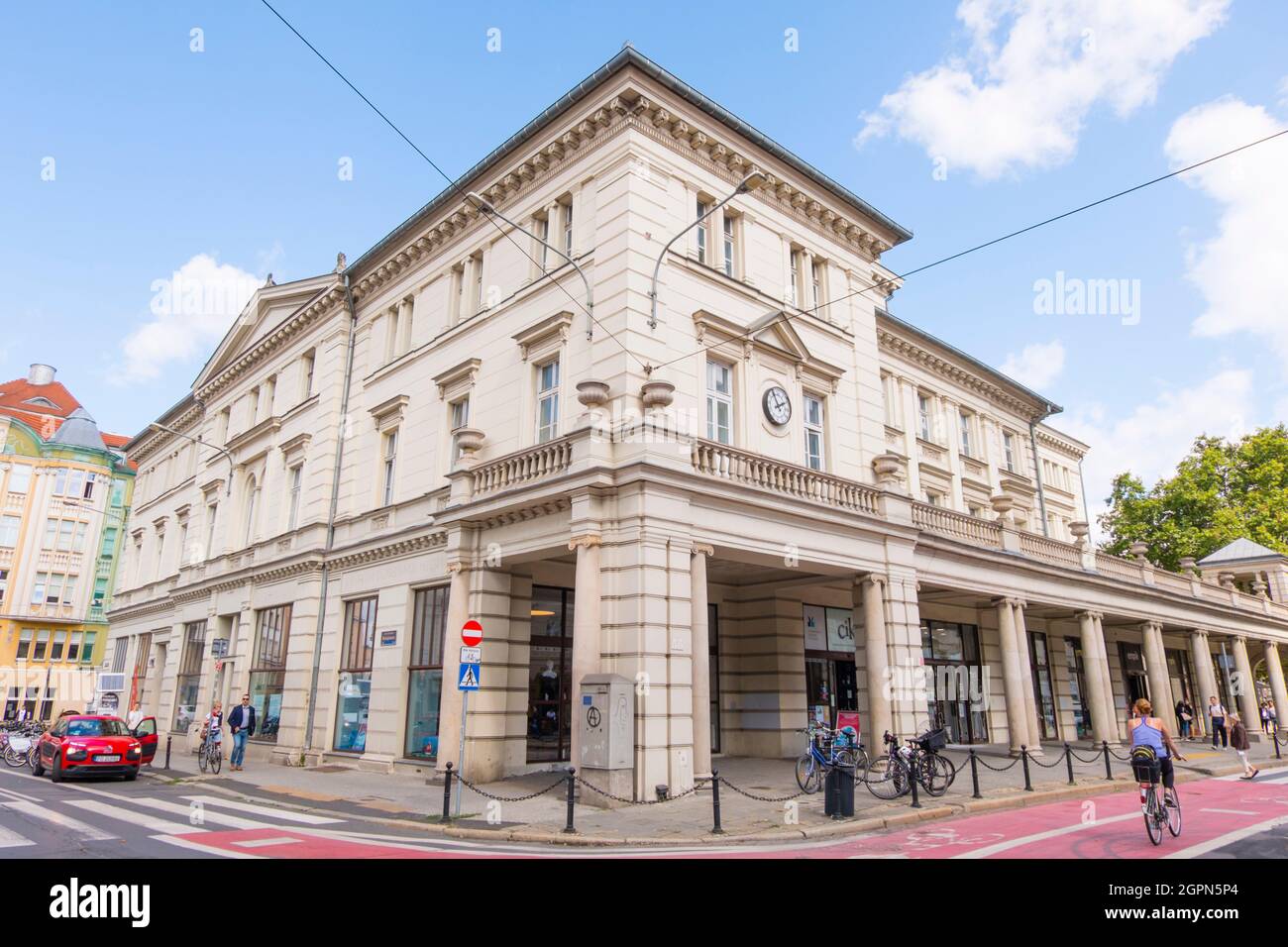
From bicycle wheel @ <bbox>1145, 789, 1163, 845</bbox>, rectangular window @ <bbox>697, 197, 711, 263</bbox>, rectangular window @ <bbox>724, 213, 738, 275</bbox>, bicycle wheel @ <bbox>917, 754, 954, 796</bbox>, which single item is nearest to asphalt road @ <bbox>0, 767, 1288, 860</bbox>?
bicycle wheel @ <bbox>1145, 789, 1163, 845</bbox>

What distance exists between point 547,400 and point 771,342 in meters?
5.74

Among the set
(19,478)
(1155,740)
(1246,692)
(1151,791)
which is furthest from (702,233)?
Answer: (19,478)

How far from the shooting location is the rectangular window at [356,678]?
22188 millimetres

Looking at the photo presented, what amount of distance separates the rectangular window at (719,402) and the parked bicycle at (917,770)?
734 cm

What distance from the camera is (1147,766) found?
9.97m

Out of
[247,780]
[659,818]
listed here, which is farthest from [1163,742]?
[247,780]

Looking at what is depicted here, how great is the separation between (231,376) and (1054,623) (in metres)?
35.8

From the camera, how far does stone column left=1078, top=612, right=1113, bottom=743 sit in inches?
978

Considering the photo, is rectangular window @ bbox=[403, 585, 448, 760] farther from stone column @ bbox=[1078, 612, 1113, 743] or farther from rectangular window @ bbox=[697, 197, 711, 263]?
stone column @ bbox=[1078, 612, 1113, 743]

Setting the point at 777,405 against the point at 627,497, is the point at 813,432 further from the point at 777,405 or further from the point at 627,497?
the point at 627,497

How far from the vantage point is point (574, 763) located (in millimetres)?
14133

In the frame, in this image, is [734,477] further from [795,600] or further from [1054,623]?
[1054,623]

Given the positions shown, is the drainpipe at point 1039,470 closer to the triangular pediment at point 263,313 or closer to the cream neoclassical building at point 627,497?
the cream neoclassical building at point 627,497

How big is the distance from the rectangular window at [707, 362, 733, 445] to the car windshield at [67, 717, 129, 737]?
678 inches
